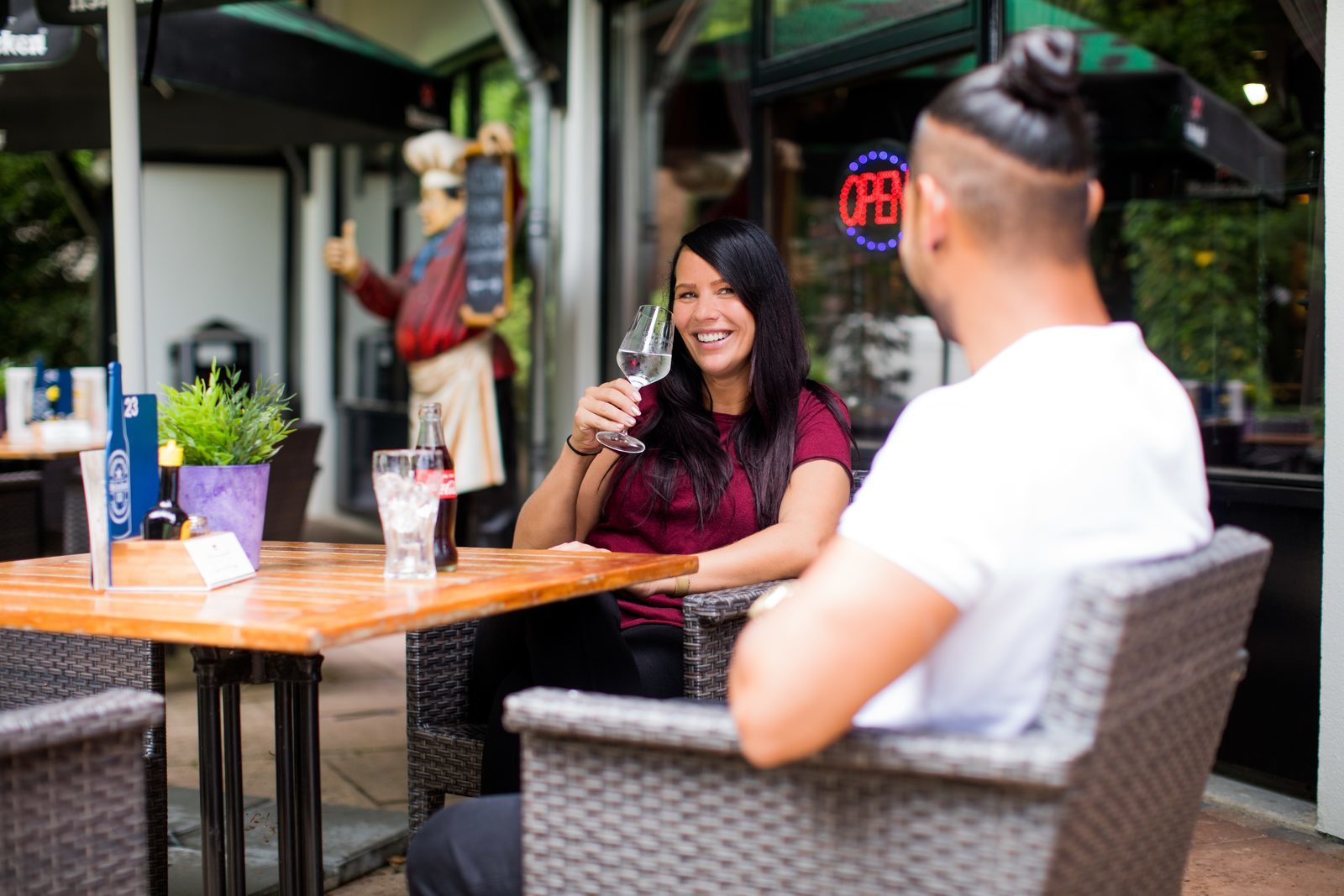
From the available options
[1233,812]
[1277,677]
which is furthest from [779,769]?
[1277,677]

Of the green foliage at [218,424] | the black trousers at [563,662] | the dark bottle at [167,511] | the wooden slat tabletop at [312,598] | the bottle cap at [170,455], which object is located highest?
the green foliage at [218,424]

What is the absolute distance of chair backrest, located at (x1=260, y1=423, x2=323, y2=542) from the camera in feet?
13.2

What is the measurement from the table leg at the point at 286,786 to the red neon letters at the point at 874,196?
2.63 metres

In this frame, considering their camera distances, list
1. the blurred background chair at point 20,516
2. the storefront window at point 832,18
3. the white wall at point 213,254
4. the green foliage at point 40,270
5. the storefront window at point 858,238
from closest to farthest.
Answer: the blurred background chair at point 20,516
the storefront window at point 832,18
the storefront window at point 858,238
the white wall at point 213,254
the green foliage at point 40,270

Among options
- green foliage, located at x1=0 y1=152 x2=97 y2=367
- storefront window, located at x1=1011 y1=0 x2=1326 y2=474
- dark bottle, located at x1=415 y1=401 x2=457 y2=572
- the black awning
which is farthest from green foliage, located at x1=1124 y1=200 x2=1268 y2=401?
green foliage, located at x1=0 y1=152 x2=97 y2=367

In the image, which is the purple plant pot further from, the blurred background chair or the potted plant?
the blurred background chair

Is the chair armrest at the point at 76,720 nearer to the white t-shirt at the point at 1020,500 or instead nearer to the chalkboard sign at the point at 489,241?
the white t-shirt at the point at 1020,500

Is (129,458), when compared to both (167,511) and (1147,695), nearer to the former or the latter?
(167,511)

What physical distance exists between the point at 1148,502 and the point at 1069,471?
112 millimetres

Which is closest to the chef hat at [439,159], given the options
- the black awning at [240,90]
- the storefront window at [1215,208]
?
the black awning at [240,90]

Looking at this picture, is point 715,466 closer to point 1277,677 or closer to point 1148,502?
point 1148,502

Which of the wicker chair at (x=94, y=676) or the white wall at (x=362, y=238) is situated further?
the white wall at (x=362, y=238)

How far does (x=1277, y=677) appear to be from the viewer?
3.21 m

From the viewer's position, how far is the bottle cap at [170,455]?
68.6 inches
